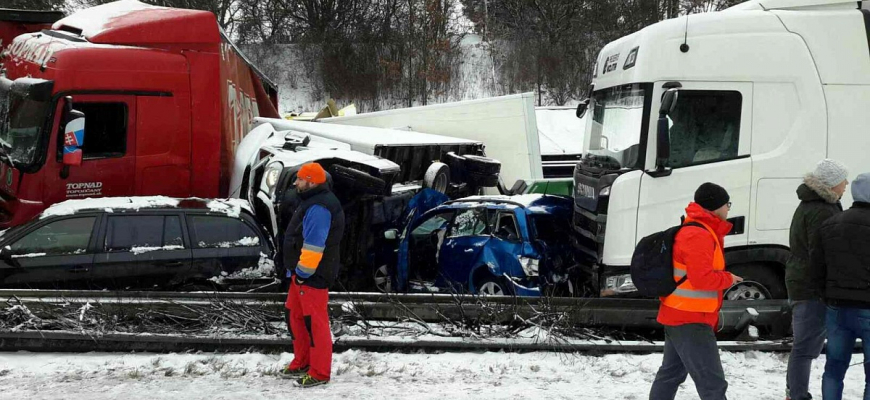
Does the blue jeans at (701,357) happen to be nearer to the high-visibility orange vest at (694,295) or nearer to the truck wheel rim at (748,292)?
the high-visibility orange vest at (694,295)

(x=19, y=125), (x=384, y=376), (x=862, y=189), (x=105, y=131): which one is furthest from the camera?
(x=105, y=131)

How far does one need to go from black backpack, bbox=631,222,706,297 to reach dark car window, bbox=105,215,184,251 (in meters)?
5.26

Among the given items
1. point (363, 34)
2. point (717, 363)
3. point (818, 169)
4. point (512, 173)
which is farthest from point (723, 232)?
point (363, 34)

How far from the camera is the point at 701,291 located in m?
4.40

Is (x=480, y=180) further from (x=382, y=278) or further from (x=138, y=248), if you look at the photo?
(x=138, y=248)

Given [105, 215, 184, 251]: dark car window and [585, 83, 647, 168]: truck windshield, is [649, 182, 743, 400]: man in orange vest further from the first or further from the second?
[105, 215, 184, 251]: dark car window

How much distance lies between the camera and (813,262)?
4953 mm

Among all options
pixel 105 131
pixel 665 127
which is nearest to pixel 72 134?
pixel 105 131

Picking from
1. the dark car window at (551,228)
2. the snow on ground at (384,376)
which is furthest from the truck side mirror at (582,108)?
the snow on ground at (384,376)

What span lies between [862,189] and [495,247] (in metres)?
3.99

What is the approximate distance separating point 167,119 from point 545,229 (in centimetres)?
485

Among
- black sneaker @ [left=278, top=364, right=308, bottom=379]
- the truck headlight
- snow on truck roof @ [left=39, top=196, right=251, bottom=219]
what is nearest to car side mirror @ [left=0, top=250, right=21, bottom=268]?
snow on truck roof @ [left=39, top=196, right=251, bottom=219]

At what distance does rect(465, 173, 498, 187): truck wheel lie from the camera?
12.1m

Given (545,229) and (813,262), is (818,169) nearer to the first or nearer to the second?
(813,262)
